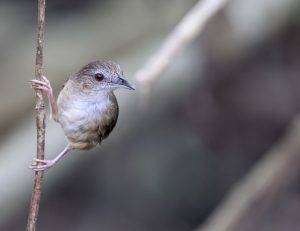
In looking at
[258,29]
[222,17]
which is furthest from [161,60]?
[258,29]

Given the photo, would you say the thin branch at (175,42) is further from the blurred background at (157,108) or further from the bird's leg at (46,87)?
the blurred background at (157,108)

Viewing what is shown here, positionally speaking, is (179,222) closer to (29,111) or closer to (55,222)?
(55,222)

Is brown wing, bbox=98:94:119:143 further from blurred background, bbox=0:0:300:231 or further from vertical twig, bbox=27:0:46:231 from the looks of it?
blurred background, bbox=0:0:300:231

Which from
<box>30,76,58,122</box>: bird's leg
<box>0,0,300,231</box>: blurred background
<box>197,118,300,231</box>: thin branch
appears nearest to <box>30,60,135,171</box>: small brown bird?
<box>30,76,58,122</box>: bird's leg

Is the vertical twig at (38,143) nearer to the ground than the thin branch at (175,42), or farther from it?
nearer to the ground

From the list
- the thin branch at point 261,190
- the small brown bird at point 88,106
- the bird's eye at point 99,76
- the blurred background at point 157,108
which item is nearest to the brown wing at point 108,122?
the small brown bird at point 88,106

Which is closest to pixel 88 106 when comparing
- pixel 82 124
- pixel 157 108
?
pixel 82 124

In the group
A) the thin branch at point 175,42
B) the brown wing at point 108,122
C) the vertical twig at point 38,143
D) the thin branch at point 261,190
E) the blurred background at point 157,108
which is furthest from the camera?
the blurred background at point 157,108
